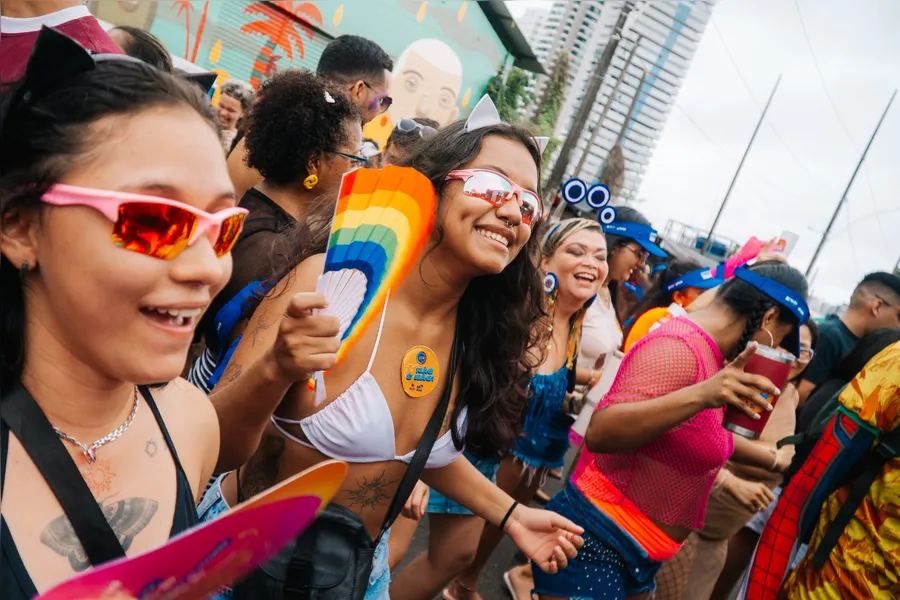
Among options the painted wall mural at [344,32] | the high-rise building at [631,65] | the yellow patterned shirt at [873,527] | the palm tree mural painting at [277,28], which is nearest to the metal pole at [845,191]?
the high-rise building at [631,65]

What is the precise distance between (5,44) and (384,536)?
1826 millimetres

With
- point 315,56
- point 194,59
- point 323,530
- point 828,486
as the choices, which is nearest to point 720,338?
point 828,486

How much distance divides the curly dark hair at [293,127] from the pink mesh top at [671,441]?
1518 mm

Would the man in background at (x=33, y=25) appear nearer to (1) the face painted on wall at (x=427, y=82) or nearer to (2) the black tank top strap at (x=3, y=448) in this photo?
(2) the black tank top strap at (x=3, y=448)

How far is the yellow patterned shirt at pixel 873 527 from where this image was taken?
212cm

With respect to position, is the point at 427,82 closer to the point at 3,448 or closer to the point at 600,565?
the point at 600,565

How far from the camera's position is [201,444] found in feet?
4.22

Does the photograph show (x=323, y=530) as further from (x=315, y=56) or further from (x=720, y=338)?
(x=315, y=56)

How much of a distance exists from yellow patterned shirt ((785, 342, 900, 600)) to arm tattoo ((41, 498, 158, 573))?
2301mm

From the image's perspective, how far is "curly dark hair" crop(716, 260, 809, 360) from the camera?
8.46 feet

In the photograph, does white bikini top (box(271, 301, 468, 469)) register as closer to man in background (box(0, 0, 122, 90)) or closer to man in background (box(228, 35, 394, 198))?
man in background (box(0, 0, 122, 90))

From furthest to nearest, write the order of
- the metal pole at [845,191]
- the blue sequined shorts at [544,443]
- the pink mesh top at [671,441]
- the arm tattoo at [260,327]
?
the metal pole at [845,191]
the blue sequined shorts at [544,443]
the pink mesh top at [671,441]
the arm tattoo at [260,327]

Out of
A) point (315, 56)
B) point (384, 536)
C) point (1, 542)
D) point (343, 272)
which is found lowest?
point (384, 536)

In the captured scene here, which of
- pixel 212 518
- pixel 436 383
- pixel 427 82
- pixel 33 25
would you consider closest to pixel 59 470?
pixel 212 518
